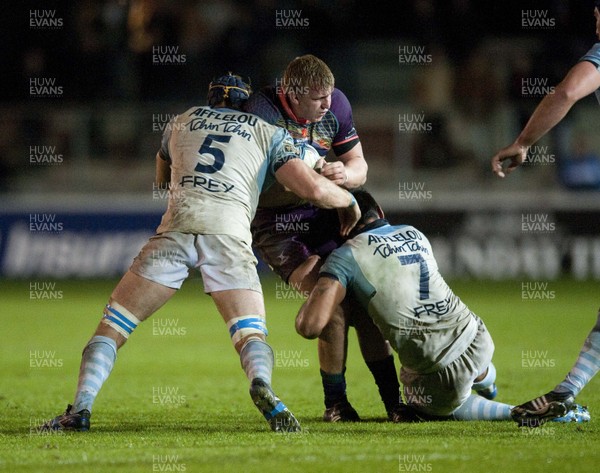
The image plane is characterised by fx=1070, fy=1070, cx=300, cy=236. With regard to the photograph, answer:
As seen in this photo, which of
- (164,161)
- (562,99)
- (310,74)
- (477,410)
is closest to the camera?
(562,99)

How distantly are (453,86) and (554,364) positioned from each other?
31.2 feet

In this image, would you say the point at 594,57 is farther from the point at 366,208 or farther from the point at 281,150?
the point at 281,150

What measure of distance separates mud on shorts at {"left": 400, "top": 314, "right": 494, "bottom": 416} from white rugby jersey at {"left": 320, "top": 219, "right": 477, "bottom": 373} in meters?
0.05

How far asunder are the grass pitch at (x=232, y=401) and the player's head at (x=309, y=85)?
1.94m

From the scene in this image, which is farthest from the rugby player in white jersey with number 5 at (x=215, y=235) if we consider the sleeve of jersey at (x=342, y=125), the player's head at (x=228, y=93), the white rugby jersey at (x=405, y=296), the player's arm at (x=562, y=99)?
the player's arm at (x=562, y=99)

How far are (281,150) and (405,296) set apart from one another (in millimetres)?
1126

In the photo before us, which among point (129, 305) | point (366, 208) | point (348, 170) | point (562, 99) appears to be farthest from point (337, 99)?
point (129, 305)

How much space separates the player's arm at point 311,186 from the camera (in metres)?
6.16

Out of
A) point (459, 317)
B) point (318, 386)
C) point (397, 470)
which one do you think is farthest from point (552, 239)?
point (397, 470)

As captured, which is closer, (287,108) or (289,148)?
(289,148)

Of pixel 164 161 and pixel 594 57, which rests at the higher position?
pixel 594 57

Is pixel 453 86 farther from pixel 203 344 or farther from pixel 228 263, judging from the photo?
pixel 228 263

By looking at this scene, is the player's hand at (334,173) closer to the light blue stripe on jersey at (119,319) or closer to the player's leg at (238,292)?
the player's leg at (238,292)

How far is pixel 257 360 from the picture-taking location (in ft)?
19.3
